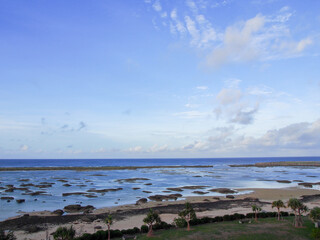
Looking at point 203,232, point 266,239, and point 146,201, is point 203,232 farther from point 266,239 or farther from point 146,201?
point 146,201

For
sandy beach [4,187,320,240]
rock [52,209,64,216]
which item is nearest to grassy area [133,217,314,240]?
sandy beach [4,187,320,240]

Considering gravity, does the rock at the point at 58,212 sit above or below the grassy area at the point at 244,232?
below

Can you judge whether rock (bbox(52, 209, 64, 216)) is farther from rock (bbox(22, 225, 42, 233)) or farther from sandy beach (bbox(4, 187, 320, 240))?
rock (bbox(22, 225, 42, 233))

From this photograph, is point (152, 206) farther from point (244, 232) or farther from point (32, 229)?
point (244, 232)

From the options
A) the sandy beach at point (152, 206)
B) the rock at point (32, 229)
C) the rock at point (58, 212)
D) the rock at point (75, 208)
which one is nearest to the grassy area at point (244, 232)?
the sandy beach at point (152, 206)

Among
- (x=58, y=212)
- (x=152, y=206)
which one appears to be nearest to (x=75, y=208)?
(x=58, y=212)

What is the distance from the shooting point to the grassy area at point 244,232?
26.9m

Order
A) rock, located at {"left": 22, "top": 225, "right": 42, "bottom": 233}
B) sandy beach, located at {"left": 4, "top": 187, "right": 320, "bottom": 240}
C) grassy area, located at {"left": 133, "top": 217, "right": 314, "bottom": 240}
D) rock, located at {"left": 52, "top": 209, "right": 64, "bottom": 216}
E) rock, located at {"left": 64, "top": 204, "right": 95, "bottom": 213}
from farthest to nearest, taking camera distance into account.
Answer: rock, located at {"left": 64, "top": 204, "right": 95, "bottom": 213} → rock, located at {"left": 52, "top": 209, "right": 64, "bottom": 216} → sandy beach, located at {"left": 4, "top": 187, "right": 320, "bottom": 240} → rock, located at {"left": 22, "top": 225, "right": 42, "bottom": 233} → grassy area, located at {"left": 133, "top": 217, "right": 314, "bottom": 240}

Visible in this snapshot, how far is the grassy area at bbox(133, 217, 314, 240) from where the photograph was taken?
26875 mm

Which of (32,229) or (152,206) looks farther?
(152,206)

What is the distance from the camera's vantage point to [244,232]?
92.0 feet

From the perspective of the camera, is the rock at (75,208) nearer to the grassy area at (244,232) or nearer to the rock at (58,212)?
the rock at (58,212)

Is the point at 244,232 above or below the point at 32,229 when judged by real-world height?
above

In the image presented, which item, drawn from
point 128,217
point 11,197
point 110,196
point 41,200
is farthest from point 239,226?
point 11,197
